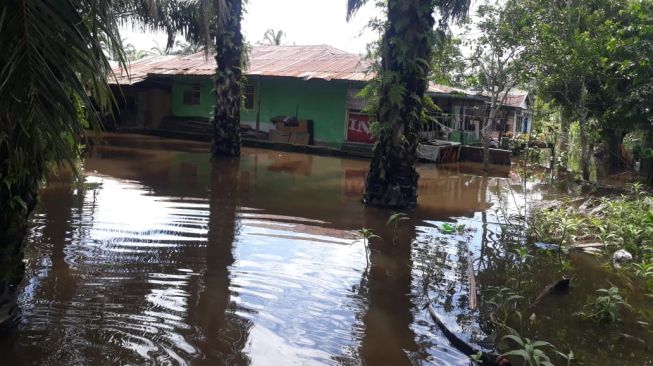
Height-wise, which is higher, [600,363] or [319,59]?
[319,59]

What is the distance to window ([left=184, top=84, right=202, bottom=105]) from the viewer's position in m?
26.0

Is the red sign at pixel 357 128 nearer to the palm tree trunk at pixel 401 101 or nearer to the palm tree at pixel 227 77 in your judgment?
the palm tree at pixel 227 77

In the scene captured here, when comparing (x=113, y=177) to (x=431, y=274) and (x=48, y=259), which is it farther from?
(x=431, y=274)

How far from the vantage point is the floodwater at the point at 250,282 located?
13.6 feet

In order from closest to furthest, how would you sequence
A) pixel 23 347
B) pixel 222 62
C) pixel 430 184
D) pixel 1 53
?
pixel 1 53, pixel 23 347, pixel 430 184, pixel 222 62

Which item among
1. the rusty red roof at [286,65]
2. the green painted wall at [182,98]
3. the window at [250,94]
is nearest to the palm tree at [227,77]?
the rusty red roof at [286,65]

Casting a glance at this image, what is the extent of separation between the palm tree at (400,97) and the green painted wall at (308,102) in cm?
1150

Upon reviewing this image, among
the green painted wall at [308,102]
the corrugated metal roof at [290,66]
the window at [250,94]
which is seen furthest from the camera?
the window at [250,94]

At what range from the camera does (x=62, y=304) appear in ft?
15.4

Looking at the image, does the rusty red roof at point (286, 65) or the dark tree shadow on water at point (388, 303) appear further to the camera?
the rusty red roof at point (286, 65)

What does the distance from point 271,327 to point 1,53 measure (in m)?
2.82

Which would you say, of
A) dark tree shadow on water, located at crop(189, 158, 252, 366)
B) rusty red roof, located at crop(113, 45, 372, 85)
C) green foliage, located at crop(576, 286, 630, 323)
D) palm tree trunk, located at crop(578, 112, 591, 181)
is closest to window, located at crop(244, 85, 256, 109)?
rusty red roof, located at crop(113, 45, 372, 85)

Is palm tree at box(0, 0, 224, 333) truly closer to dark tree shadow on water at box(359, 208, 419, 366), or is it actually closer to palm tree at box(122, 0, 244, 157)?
dark tree shadow on water at box(359, 208, 419, 366)

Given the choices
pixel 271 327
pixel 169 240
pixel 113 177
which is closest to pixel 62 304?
pixel 271 327
